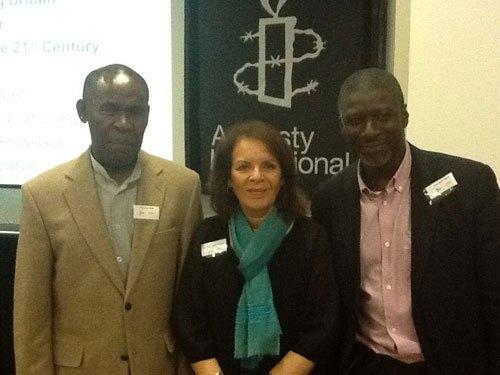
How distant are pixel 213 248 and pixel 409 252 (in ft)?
2.04

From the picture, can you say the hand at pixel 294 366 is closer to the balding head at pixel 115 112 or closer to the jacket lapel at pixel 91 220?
the jacket lapel at pixel 91 220

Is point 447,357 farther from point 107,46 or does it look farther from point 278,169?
point 107,46

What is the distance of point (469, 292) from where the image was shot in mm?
1850

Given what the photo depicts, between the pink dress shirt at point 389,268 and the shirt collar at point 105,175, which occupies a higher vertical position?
the shirt collar at point 105,175

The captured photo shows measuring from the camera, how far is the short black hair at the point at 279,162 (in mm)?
1955

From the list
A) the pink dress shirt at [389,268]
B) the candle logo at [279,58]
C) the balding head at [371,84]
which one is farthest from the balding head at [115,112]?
the candle logo at [279,58]

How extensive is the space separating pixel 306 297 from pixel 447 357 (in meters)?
0.47

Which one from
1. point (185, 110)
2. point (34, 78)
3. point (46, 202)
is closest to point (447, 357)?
point (46, 202)

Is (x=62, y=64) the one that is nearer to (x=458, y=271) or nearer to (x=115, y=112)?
(x=115, y=112)

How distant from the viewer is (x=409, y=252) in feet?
→ 6.16

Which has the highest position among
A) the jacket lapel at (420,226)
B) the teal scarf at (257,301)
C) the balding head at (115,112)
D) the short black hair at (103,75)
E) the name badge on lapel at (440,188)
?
the short black hair at (103,75)

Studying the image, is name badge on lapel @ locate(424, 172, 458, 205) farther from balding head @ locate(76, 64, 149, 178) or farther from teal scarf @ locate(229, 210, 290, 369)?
balding head @ locate(76, 64, 149, 178)

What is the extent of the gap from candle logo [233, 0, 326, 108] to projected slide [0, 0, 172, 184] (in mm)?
442

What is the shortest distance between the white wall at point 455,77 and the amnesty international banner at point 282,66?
243mm
